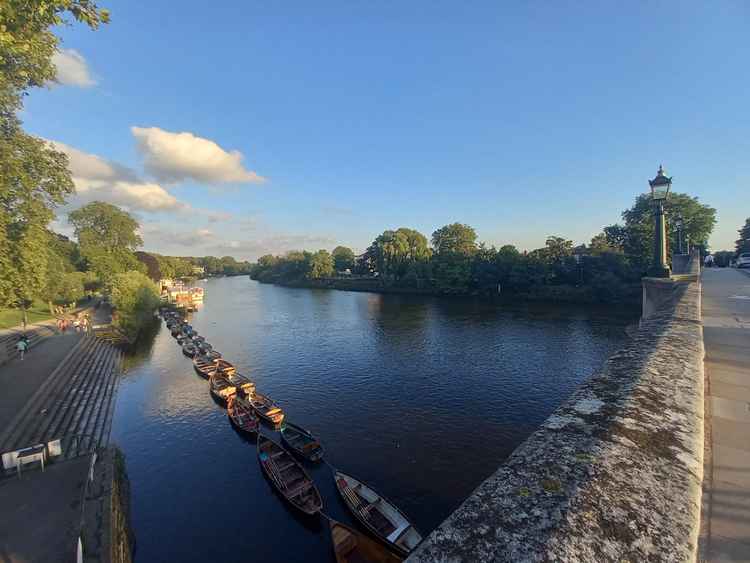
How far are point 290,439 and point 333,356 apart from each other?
17.4 meters

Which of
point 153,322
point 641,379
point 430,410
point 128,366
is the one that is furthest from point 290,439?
point 153,322

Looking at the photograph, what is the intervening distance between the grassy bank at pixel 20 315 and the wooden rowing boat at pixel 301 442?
34.0 m

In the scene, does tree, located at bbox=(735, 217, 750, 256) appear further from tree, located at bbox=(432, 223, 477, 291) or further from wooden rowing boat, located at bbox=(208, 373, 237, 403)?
wooden rowing boat, located at bbox=(208, 373, 237, 403)

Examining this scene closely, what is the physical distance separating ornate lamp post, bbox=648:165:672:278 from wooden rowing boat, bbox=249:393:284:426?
24814mm

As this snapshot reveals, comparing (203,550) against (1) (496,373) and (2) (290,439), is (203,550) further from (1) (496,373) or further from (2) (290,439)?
(1) (496,373)

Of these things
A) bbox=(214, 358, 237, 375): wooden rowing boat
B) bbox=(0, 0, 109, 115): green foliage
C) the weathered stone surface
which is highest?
bbox=(0, 0, 109, 115): green foliage

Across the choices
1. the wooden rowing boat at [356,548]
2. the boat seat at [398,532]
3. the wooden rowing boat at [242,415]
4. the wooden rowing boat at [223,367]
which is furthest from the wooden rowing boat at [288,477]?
the wooden rowing boat at [223,367]

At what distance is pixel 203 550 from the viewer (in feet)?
41.8

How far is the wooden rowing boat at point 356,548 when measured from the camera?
37.4 ft

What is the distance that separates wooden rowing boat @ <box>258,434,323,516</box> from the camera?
1433 centimetres

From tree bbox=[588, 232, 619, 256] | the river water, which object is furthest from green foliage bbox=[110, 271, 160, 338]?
tree bbox=[588, 232, 619, 256]

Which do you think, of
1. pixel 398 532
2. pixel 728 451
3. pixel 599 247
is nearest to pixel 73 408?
pixel 398 532

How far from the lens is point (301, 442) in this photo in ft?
61.6

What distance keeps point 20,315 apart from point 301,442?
47699mm
